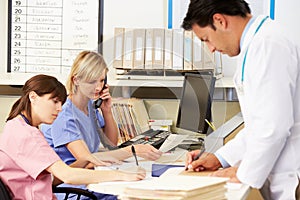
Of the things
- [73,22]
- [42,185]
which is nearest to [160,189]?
[42,185]

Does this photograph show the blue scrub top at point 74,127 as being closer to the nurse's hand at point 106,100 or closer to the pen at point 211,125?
the nurse's hand at point 106,100

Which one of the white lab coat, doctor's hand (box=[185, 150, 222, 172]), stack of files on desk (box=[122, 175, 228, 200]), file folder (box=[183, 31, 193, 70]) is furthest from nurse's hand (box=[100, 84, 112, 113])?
stack of files on desk (box=[122, 175, 228, 200])

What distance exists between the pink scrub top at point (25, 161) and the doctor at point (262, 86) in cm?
68

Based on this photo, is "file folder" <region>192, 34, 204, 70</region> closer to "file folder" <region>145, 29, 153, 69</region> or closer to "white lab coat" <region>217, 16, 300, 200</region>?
"file folder" <region>145, 29, 153, 69</region>

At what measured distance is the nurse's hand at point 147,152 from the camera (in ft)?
7.55

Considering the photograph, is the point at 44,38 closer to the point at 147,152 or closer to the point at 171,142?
the point at 171,142

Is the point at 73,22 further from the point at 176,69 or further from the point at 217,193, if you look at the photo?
the point at 217,193

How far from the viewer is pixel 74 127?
2541 millimetres

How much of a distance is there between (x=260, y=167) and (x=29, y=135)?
869mm

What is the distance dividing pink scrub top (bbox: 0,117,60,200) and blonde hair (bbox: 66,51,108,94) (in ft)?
1.36

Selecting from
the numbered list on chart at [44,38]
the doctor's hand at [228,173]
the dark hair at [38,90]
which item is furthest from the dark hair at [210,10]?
the numbered list on chart at [44,38]

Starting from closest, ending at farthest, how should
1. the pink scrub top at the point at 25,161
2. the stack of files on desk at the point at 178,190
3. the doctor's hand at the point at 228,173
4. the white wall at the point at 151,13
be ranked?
1. the stack of files on desk at the point at 178,190
2. the doctor's hand at the point at 228,173
3. the pink scrub top at the point at 25,161
4. the white wall at the point at 151,13

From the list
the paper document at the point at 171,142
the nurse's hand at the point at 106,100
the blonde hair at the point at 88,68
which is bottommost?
the paper document at the point at 171,142

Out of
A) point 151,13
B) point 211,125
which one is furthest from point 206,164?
point 151,13
